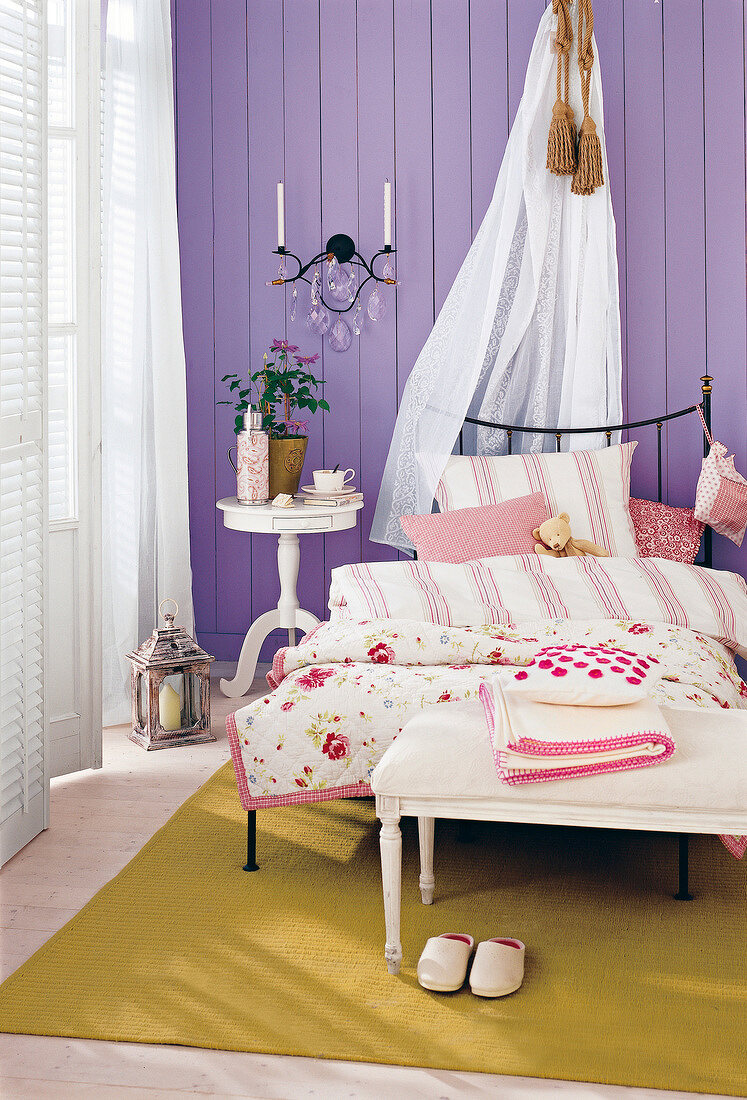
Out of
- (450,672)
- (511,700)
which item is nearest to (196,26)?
(450,672)

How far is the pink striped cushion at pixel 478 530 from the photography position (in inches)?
138

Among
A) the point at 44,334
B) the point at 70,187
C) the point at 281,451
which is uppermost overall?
the point at 70,187

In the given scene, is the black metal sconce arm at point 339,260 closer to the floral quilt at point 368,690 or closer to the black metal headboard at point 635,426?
the black metal headboard at point 635,426

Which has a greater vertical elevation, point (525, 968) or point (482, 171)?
point (482, 171)

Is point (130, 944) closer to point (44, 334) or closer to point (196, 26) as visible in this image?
point (44, 334)

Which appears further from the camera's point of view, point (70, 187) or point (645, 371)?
point (645, 371)

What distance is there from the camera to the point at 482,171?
411 cm

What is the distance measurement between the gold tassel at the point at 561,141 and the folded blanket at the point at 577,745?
7.47ft

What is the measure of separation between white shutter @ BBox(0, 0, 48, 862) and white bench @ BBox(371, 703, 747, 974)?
1.16 m

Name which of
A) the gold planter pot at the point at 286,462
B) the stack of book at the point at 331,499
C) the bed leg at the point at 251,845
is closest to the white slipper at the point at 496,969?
the bed leg at the point at 251,845

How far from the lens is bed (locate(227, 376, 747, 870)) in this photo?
254cm

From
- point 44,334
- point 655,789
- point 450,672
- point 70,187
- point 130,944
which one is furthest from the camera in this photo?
point 70,187

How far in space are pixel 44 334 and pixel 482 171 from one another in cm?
197

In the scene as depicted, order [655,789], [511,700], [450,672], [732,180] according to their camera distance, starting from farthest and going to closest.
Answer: [732,180]
[450,672]
[511,700]
[655,789]
